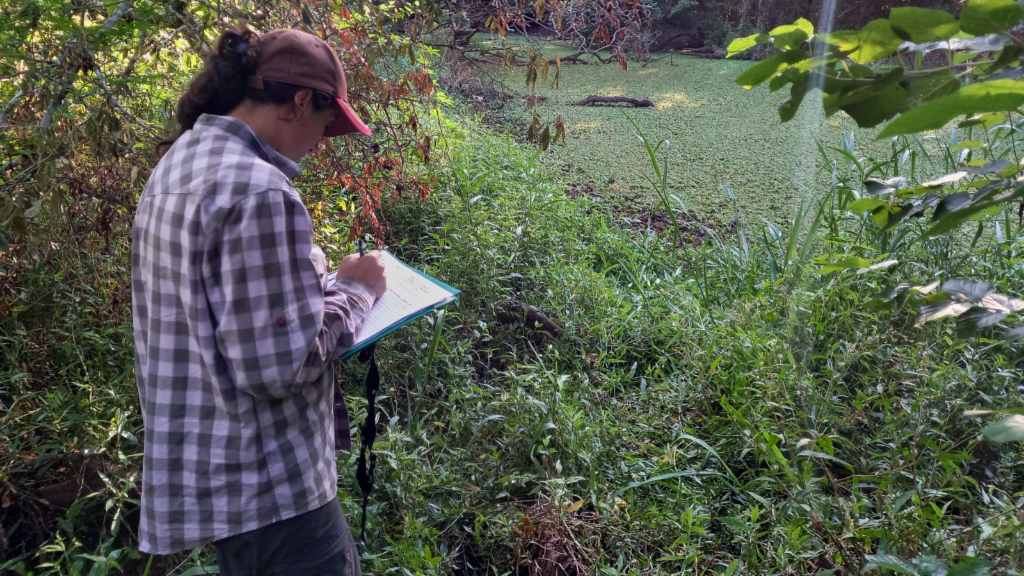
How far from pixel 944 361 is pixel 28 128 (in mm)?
2533

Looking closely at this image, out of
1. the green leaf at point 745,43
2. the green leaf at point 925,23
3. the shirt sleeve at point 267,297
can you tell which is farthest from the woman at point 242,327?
the green leaf at point 925,23

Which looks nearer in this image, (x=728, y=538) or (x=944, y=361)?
(x=728, y=538)

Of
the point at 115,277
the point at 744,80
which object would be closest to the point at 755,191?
the point at 115,277

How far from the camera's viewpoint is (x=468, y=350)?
222cm

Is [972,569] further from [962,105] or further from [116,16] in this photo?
[116,16]

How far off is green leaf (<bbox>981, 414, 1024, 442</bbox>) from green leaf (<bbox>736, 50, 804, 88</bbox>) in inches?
13.9

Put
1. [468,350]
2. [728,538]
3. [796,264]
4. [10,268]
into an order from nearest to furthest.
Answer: [728,538] → [10,268] → [468,350] → [796,264]

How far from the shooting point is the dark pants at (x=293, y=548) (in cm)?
98

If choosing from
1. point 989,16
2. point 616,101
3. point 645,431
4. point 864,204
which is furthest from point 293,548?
point 616,101

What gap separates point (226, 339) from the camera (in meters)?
0.88

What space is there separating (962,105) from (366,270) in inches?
34.5

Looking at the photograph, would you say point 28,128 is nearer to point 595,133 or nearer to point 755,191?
point 755,191

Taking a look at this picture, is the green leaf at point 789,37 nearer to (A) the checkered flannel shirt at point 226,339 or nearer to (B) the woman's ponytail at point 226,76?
(A) the checkered flannel shirt at point 226,339

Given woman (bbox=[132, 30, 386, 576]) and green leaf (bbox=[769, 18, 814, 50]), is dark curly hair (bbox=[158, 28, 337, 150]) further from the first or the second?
green leaf (bbox=[769, 18, 814, 50])
